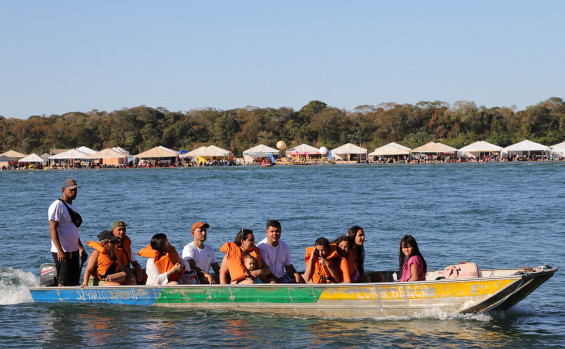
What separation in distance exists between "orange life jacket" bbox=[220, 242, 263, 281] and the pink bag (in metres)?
2.79

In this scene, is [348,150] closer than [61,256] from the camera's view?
No

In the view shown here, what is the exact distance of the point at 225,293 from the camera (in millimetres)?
10820

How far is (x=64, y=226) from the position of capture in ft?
34.1

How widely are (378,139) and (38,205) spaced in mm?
67469

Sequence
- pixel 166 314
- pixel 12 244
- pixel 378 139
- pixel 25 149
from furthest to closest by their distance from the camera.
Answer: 1. pixel 25 149
2. pixel 378 139
3. pixel 12 244
4. pixel 166 314

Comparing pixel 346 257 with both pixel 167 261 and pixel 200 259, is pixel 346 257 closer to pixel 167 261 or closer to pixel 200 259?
pixel 200 259

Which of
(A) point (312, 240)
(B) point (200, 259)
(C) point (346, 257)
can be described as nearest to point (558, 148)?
(A) point (312, 240)

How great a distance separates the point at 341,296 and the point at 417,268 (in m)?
1.20

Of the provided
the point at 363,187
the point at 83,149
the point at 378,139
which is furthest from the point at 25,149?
the point at 363,187

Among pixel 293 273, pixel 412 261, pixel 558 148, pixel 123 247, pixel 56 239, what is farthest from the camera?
pixel 558 148

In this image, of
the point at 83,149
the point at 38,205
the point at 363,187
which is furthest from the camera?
the point at 83,149

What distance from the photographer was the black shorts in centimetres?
1083

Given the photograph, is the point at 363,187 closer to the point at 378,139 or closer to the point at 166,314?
the point at 166,314

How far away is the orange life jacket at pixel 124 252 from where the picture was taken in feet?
36.2
